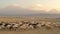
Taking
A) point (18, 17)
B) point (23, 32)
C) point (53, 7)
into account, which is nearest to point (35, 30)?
point (23, 32)

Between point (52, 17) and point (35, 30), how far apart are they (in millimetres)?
280

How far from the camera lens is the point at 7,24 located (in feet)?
5.85

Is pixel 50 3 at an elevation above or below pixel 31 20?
above

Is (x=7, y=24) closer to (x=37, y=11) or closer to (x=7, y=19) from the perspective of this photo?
(x=7, y=19)

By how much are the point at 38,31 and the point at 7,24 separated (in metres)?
0.42

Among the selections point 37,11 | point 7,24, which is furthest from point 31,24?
point 7,24

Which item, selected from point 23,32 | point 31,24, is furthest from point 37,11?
point 23,32

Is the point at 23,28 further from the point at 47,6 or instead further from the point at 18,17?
the point at 47,6

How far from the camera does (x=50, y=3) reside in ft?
5.83

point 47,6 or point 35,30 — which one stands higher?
point 47,6

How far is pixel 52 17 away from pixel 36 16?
0.69ft

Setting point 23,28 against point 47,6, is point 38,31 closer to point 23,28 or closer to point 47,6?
point 23,28

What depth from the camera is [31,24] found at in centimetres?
178

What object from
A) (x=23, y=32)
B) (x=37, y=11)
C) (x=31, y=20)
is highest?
(x=37, y=11)
